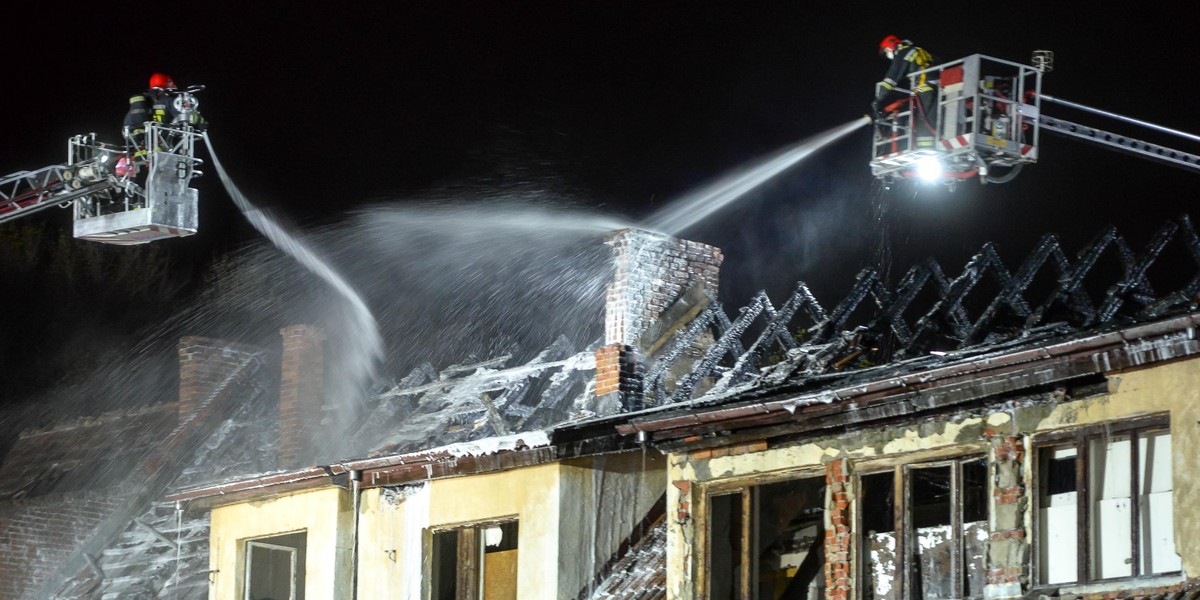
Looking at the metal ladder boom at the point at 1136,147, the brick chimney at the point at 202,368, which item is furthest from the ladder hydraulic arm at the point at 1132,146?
the brick chimney at the point at 202,368

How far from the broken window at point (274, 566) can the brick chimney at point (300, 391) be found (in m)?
2.26

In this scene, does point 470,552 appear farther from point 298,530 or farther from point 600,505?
point 298,530

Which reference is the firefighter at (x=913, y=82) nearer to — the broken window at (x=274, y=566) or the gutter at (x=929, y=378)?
the gutter at (x=929, y=378)

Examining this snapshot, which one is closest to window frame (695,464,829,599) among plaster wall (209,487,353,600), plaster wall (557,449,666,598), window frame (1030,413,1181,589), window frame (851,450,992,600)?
window frame (851,450,992,600)

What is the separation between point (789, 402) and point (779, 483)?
1.50m

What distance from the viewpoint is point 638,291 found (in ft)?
78.1

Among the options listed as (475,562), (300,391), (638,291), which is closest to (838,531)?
(475,562)

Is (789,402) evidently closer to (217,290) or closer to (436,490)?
(436,490)

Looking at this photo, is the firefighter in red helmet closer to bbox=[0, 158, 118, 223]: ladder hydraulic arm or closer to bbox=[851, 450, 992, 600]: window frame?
bbox=[0, 158, 118, 223]: ladder hydraulic arm

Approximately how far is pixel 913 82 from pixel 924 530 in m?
4.37

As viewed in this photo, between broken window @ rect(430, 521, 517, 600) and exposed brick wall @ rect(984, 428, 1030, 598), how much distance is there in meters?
6.93

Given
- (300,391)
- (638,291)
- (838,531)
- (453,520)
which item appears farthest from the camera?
(300,391)

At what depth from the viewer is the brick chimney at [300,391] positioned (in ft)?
90.2

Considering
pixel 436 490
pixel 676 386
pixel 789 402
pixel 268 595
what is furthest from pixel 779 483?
pixel 268 595
